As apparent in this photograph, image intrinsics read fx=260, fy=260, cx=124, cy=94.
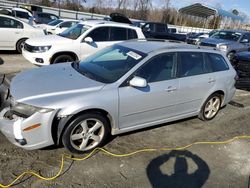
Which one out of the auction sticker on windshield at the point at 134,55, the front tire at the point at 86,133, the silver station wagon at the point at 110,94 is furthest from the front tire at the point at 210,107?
the front tire at the point at 86,133

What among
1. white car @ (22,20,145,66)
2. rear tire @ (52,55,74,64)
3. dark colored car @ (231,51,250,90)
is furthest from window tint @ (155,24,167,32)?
rear tire @ (52,55,74,64)

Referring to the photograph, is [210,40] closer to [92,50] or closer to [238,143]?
[92,50]

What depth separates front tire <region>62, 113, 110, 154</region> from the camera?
12.0 feet

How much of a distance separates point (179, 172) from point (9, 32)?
9.11 m

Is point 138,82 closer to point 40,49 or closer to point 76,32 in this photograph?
point 40,49

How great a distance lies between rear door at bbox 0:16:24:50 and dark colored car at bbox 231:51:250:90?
825 cm

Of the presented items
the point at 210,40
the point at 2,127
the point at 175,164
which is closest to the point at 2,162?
the point at 2,127

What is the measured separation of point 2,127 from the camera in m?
3.58

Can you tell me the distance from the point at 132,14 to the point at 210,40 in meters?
32.7

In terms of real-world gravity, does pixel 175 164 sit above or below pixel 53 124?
below

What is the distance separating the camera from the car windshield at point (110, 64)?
13.6ft

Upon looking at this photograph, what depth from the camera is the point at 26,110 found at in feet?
11.2

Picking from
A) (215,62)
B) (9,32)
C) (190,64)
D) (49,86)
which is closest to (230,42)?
(215,62)

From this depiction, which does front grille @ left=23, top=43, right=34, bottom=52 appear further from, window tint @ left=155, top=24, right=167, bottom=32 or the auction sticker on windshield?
window tint @ left=155, top=24, right=167, bottom=32
